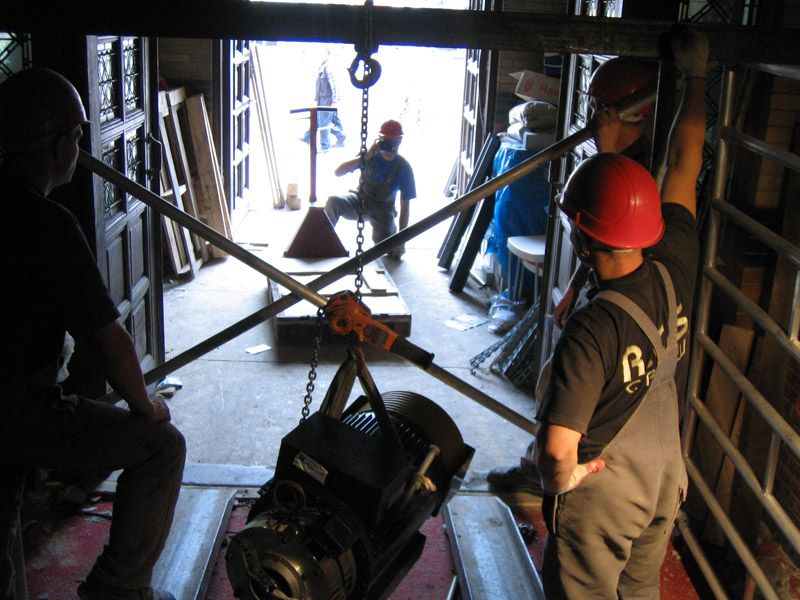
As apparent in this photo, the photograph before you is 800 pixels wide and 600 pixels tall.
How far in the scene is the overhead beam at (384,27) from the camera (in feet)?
10.3

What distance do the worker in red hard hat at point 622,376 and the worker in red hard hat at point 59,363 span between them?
1428 millimetres

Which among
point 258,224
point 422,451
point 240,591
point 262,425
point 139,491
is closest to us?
point 240,591

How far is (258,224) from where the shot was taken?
11.2 m

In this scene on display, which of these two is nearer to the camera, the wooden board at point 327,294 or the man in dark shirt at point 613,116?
the man in dark shirt at point 613,116

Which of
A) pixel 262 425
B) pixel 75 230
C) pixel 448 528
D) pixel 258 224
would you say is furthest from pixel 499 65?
pixel 75 230

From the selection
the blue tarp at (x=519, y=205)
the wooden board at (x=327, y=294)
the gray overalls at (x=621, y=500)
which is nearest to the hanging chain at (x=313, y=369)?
the gray overalls at (x=621, y=500)

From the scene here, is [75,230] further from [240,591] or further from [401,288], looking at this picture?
[401,288]

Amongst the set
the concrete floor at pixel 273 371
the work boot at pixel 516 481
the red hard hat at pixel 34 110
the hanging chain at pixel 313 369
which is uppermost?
the red hard hat at pixel 34 110

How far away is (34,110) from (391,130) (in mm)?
6757

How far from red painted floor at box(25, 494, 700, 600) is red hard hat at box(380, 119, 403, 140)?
5720 millimetres

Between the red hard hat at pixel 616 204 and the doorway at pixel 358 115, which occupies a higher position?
the red hard hat at pixel 616 204

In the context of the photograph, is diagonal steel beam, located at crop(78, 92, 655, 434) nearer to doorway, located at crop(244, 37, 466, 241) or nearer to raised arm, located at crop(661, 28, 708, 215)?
raised arm, located at crop(661, 28, 708, 215)

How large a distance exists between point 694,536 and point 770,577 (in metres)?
0.38

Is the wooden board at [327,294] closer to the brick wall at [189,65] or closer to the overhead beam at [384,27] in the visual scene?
the brick wall at [189,65]
